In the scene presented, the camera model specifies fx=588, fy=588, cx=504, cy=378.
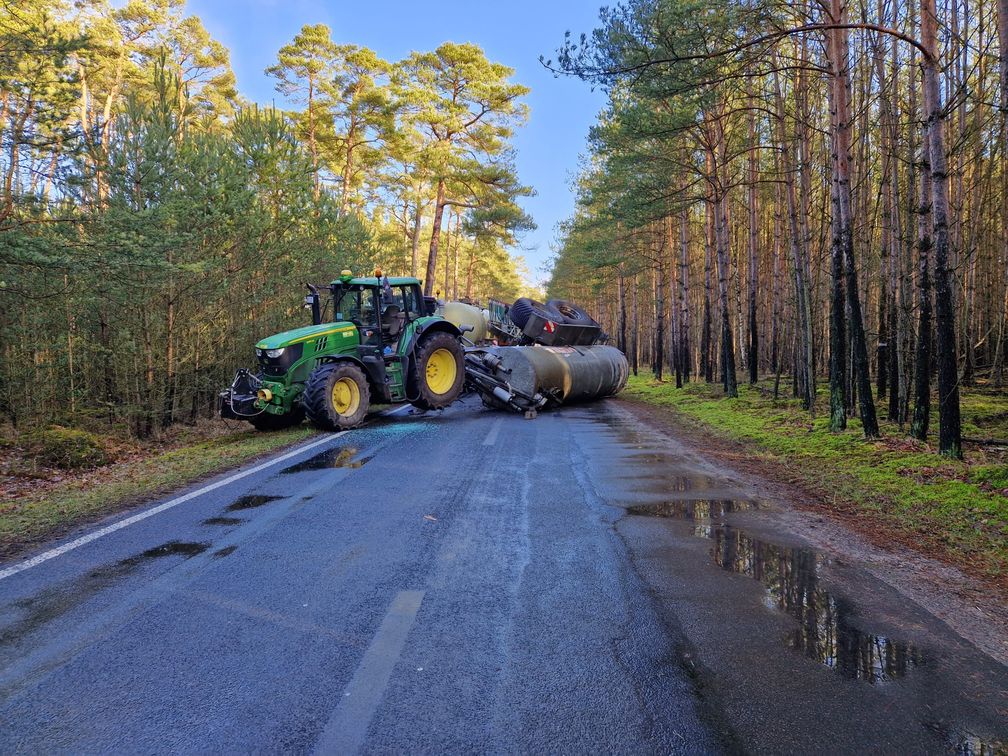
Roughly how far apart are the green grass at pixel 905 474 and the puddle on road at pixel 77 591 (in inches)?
245

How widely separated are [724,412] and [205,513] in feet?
39.7

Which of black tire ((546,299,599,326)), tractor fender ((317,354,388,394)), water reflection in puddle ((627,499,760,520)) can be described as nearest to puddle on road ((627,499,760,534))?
water reflection in puddle ((627,499,760,520))

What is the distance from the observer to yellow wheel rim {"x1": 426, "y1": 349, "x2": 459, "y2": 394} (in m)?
13.2

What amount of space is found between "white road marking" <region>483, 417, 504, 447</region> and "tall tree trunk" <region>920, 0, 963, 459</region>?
6.19m

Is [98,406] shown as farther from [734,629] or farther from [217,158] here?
[734,629]

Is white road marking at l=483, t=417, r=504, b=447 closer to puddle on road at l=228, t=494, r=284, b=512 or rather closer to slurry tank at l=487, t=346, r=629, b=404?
slurry tank at l=487, t=346, r=629, b=404

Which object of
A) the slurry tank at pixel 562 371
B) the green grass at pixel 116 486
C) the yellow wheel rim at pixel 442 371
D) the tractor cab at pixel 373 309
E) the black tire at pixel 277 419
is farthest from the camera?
the slurry tank at pixel 562 371

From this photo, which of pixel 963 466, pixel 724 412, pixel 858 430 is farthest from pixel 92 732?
pixel 724 412

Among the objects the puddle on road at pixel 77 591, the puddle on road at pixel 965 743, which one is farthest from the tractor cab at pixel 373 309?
the puddle on road at pixel 965 743

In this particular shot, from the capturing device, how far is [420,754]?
7.23ft

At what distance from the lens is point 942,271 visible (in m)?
7.35

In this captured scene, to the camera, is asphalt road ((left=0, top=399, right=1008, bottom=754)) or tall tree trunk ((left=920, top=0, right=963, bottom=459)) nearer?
asphalt road ((left=0, top=399, right=1008, bottom=754))

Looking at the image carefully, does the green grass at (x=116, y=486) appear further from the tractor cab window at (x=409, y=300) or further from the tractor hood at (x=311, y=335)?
the tractor cab window at (x=409, y=300)

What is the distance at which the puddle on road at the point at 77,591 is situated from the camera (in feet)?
10.6
